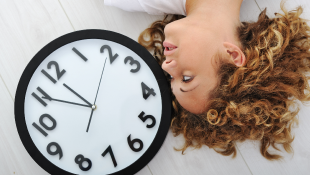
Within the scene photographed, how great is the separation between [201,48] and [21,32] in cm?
80

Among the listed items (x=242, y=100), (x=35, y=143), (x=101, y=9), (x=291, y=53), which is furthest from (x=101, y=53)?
(x=291, y=53)

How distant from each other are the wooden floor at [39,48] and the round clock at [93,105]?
10 centimetres

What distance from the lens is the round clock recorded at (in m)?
0.81

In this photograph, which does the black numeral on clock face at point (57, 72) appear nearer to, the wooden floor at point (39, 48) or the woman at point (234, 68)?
the wooden floor at point (39, 48)

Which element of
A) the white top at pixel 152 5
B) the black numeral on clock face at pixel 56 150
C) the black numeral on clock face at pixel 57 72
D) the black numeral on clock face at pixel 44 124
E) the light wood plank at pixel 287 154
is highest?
the white top at pixel 152 5

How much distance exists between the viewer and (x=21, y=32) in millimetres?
897

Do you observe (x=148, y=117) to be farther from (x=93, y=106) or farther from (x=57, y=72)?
(x=57, y=72)

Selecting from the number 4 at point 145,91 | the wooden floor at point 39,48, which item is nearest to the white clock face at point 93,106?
the number 4 at point 145,91

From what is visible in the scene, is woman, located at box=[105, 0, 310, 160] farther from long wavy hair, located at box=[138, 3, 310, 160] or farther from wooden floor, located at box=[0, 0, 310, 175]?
wooden floor, located at box=[0, 0, 310, 175]

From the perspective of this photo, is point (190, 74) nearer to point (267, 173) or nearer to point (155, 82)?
point (155, 82)

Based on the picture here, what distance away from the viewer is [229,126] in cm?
69

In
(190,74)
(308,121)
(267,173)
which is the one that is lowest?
(267,173)

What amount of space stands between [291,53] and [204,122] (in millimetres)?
374

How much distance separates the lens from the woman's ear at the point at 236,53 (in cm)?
63
